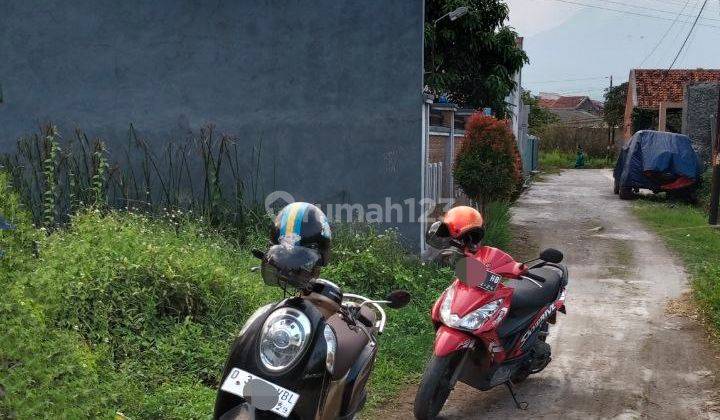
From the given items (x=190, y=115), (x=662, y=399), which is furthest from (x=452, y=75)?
(x=662, y=399)

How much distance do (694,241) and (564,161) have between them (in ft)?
93.5

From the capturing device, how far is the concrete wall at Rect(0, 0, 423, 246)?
9.54m

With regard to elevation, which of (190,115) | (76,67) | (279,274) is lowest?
(279,274)

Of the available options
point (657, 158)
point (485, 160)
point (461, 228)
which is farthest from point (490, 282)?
point (657, 158)

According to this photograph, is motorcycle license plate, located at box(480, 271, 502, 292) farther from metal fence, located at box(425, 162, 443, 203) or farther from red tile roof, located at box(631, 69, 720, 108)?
red tile roof, located at box(631, 69, 720, 108)

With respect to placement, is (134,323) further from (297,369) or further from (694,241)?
(694,241)

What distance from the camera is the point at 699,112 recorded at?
76.6ft

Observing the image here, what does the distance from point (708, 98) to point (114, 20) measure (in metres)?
19.2

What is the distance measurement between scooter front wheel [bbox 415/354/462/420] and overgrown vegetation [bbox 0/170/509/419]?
58 cm

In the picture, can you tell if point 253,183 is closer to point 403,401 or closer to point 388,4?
point 388,4

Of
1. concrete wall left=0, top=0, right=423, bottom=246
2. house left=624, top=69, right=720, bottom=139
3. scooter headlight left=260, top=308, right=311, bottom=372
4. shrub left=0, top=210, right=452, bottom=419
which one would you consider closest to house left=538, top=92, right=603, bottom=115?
house left=624, top=69, right=720, bottom=139

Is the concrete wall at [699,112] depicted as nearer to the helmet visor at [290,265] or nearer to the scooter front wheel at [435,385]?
the scooter front wheel at [435,385]

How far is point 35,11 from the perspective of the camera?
379 inches

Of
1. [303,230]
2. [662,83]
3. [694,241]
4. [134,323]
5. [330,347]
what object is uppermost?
[662,83]
